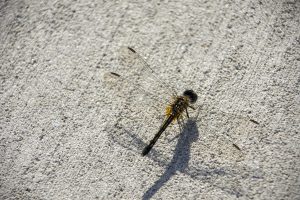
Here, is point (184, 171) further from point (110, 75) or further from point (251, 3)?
point (251, 3)

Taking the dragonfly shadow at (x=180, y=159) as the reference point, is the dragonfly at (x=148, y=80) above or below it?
above

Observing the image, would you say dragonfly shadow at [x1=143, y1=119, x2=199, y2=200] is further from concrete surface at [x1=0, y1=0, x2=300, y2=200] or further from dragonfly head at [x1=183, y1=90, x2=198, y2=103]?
dragonfly head at [x1=183, y1=90, x2=198, y2=103]

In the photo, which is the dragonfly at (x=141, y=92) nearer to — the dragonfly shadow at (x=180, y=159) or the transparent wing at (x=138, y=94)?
the transparent wing at (x=138, y=94)

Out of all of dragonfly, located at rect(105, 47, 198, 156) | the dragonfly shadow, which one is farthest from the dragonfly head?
the dragonfly shadow

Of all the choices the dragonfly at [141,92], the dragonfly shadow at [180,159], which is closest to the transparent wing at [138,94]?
the dragonfly at [141,92]

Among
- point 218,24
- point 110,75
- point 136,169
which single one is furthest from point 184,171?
point 218,24

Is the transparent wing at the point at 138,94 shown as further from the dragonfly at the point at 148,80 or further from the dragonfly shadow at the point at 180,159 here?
the dragonfly shadow at the point at 180,159

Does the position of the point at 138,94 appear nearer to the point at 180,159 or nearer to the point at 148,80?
the point at 148,80
